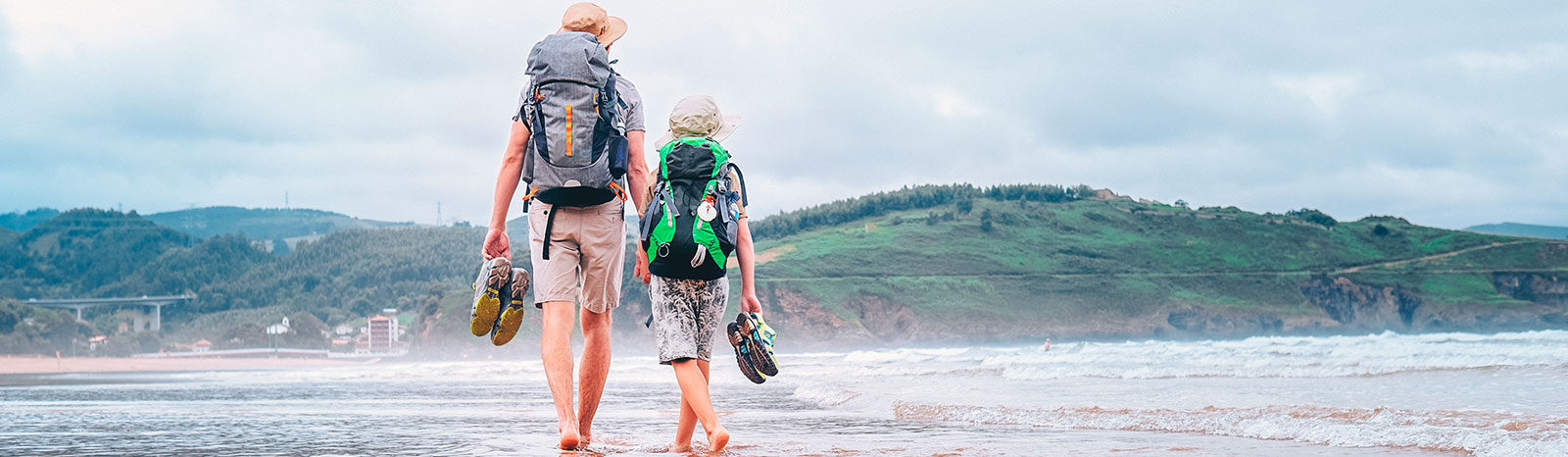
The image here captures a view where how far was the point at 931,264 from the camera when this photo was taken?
102 m

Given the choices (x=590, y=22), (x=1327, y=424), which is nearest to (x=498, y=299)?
(x=590, y=22)

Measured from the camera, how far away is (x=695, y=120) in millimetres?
4117

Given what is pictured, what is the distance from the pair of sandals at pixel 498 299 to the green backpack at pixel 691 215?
0.55 meters

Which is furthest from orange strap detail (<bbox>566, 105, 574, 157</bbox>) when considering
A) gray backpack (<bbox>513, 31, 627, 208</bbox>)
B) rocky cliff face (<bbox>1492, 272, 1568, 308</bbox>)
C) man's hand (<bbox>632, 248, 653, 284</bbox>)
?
rocky cliff face (<bbox>1492, 272, 1568, 308</bbox>)

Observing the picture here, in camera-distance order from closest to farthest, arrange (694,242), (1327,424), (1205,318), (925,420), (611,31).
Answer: (694,242), (611,31), (1327,424), (925,420), (1205,318)

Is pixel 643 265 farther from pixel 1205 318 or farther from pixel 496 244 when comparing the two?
pixel 1205 318

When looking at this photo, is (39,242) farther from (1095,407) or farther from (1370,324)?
(1095,407)

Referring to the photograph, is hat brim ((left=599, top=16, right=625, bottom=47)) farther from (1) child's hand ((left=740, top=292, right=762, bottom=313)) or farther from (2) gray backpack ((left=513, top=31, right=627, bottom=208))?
(1) child's hand ((left=740, top=292, right=762, bottom=313))

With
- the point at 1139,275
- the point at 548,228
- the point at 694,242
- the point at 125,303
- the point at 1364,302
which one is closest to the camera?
the point at 694,242

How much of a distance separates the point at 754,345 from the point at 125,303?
132171 mm

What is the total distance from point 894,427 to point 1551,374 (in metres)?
7.74

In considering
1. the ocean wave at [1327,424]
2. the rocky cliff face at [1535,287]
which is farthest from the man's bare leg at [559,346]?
the rocky cliff face at [1535,287]

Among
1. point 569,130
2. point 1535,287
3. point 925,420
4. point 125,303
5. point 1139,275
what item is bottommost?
point 1535,287

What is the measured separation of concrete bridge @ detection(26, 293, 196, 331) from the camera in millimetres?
110688
